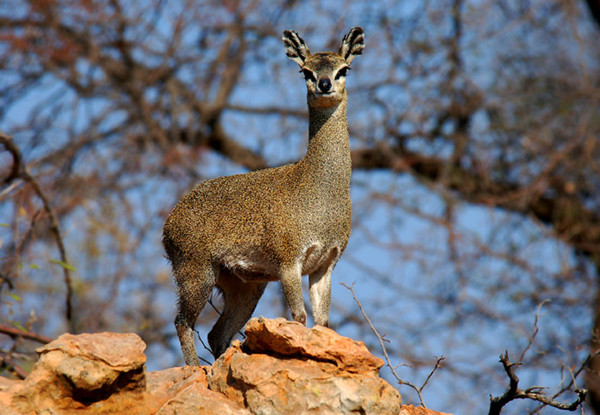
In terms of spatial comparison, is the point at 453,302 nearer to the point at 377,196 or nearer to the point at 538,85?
the point at 377,196

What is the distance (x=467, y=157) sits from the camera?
19.1 metres

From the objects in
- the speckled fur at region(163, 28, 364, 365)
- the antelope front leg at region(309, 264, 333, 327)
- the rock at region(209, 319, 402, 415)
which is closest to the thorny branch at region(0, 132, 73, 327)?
the speckled fur at region(163, 28, 364, 365)

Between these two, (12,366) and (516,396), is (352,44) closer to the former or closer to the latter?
(516,396)

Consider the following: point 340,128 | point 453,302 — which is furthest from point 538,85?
point 340,128

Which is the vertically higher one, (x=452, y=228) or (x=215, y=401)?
(x=452, y=228)

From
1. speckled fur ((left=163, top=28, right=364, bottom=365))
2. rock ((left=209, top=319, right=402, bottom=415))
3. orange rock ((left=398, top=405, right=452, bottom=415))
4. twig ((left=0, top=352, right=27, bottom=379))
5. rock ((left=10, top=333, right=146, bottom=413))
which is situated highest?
speckled fur ((left=163, top=28, right=364, bottom=365))

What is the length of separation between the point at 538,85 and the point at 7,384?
15.5m

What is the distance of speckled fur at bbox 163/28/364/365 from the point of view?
752 centimetres

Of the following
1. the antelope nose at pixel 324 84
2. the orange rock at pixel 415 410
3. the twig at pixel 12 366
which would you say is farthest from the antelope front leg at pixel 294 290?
the twig at pixel 12 366

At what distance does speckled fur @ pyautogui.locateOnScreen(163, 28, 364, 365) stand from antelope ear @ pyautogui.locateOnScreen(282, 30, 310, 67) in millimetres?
98

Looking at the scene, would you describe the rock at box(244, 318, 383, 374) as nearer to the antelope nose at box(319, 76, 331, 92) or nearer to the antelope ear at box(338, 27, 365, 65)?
the antelope nose at box(319, 76, 331, 92)

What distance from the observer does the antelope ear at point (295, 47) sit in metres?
8.35

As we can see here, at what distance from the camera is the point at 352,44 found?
325 inches

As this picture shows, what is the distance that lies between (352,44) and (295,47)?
0.57 m
